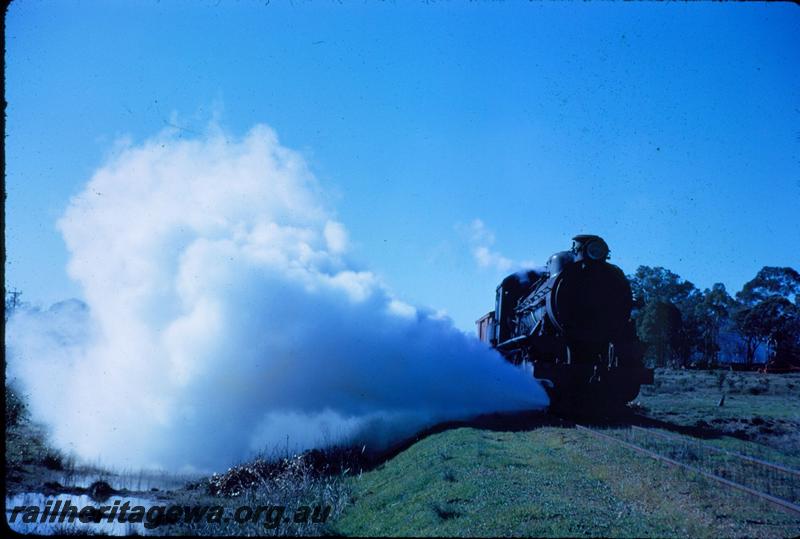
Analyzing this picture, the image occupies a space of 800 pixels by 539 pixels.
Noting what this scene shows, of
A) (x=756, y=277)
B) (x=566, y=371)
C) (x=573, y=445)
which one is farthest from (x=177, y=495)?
(x=756, y=277)

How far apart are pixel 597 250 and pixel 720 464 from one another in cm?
693

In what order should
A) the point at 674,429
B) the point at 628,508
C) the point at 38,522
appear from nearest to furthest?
the point at 628,508, the point at 38,522, the point at 674,429

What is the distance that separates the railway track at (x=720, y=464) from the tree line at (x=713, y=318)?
41.7 metres

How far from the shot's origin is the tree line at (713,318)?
5631 centimetres

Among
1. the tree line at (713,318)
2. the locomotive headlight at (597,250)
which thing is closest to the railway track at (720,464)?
the locomotive headlight at (597,250)

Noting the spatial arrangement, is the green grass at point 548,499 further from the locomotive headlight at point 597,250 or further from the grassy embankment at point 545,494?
the locomotive headlight at point 597,250

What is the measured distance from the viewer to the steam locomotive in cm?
1480

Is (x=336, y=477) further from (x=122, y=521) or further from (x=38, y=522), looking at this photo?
(x=38, y=522)

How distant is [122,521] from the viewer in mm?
8508

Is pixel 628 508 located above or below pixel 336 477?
above

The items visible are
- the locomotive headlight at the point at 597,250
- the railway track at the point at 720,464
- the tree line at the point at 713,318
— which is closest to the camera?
the railway track at the point at 720,464

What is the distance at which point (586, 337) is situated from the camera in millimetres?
15258

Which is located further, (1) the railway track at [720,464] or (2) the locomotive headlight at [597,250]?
(2) the locomotive headlight at [597,250]

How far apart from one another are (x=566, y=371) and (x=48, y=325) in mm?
15176
